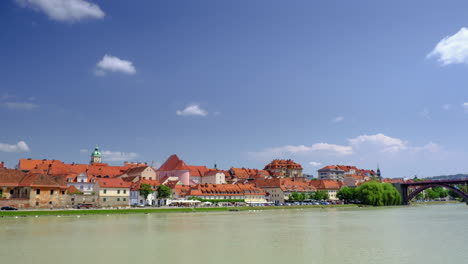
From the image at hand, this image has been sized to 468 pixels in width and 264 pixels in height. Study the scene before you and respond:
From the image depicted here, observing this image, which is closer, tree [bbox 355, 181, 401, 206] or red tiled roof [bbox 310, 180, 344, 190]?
tree [bbox 355, 181, 401, 206]

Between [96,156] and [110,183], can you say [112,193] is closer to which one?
[110,183]

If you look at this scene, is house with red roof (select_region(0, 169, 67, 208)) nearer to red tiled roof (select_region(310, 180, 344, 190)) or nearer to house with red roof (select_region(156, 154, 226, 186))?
house with red roof (select_region(156, 154, 226, 186))

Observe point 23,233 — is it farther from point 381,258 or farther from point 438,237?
point 438,237

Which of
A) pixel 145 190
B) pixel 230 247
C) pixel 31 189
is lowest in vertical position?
pixel 230 247

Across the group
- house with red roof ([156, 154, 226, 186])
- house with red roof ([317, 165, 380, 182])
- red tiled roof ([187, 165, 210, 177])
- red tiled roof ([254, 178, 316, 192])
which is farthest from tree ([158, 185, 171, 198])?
house with red roof ([317, 165, 380, 182])

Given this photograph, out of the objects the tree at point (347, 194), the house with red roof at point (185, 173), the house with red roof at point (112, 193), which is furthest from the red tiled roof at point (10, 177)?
the tree at point (347, 194)

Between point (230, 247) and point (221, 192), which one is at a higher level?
point (221, 192)

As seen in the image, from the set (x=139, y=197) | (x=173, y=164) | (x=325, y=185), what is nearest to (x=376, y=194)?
(x=325, y=185)

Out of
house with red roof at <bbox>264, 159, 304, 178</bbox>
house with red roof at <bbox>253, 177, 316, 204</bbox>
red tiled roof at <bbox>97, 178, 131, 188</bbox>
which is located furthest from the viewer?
house with red roof at <bbox>264, 159, 304, 178</bbox>

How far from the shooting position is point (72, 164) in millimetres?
107312

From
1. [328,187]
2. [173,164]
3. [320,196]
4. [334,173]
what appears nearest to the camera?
[320,196]

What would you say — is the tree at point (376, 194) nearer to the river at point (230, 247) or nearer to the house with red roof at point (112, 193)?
the house with red roof at point (112, 193)

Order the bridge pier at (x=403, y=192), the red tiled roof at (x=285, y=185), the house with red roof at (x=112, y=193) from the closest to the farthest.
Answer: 1. the house with red roof at (x=112, y=193)
2. the red tiled roof at (x=285, y=185)
3. the bridge pier at (x=403, y=192)

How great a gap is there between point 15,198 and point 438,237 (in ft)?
180
